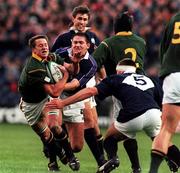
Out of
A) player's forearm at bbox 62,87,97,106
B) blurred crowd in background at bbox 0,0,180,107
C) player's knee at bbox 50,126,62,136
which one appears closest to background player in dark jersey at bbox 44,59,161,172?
player's forearm at bbox 62,87,97,106

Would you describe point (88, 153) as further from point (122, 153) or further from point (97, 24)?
point (97, 24)

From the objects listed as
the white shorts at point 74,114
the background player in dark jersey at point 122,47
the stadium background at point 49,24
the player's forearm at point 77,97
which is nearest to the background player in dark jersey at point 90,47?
the white shorts at point 74,114

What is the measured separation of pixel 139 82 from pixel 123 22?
1739mm

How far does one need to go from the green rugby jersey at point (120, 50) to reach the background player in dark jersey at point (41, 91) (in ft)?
2.02

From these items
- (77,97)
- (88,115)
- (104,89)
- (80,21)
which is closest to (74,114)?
(88,115)

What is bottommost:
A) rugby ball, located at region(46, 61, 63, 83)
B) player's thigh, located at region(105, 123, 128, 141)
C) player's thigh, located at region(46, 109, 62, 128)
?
player's thigh, located at region(46, 109, 62, 128)

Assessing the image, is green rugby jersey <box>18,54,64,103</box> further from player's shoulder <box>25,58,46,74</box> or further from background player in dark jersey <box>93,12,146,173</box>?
background player in dark jersey <box>93,12,146,173</box>

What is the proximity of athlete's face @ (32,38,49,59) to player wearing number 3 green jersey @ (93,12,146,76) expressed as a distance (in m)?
0.80

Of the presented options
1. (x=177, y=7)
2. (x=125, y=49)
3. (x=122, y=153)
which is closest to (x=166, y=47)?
(x=125, y=49)

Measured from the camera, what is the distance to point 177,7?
84.5 feet

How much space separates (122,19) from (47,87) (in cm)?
161

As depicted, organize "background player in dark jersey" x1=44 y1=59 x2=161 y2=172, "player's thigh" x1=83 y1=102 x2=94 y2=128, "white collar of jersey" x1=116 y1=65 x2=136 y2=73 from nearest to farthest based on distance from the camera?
1. "background player in dark jersey" x1=44 y1=59 x2=161 y2=172
2. "white collar of jersey" x1=116 y1=65 x2=136 y2=73
3. "player's thigh" x1=83 y1=102 x2=94 y2=128

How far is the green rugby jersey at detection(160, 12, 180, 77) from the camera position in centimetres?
1038

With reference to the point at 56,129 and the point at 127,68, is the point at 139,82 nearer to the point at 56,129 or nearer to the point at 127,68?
the point at 127,68
